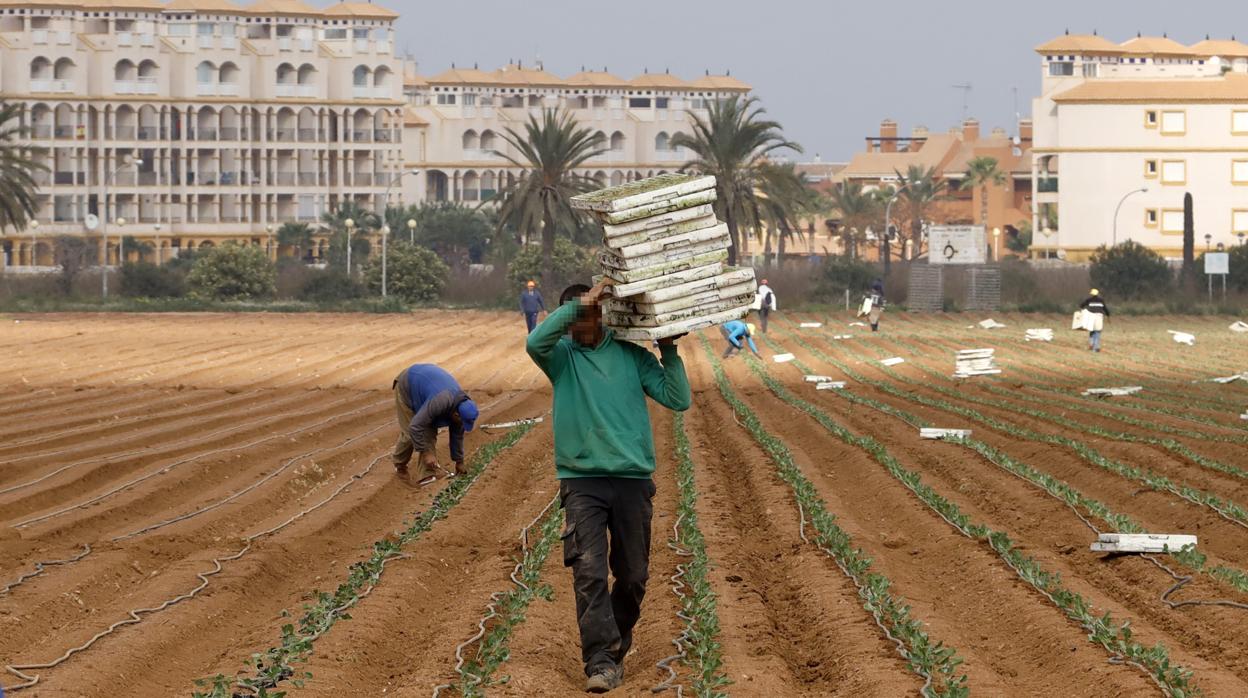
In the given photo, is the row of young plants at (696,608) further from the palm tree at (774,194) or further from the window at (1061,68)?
the window at (1061,68)

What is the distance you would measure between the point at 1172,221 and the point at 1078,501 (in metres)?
80.8

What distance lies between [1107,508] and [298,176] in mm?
98660

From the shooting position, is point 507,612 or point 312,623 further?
point 507,612

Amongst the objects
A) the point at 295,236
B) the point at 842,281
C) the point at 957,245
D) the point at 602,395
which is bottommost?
the point at 842,281

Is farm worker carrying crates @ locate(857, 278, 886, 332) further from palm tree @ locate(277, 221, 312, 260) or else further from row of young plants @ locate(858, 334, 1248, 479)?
palm tree @ locate(277, 221, 312, 260)

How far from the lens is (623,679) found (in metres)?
8.12

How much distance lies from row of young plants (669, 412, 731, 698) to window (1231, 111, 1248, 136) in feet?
265

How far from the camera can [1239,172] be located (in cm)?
8944

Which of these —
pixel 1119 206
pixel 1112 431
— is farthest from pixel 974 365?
pixel 1119 206

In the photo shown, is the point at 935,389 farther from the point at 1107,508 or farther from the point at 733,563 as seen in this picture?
the point at 733,563

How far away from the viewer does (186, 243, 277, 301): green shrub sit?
62.3m

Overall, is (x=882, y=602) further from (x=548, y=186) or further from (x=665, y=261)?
(x=548, y=186)

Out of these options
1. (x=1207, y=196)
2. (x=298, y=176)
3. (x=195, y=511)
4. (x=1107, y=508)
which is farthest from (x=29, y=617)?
(x=298, y=176)

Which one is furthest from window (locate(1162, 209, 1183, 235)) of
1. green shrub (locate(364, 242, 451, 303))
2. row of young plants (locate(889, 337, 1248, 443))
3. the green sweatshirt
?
the green sweatshirt
